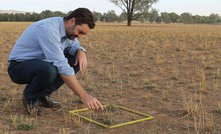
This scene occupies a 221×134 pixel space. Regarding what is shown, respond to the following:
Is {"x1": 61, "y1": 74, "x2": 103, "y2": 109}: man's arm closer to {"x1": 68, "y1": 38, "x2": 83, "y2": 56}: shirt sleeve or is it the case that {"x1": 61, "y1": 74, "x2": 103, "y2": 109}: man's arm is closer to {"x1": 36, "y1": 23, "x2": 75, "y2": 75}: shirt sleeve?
{"x1": 36, "y1": 23, "x2": 75, "y2": 75}: shirt sleeve

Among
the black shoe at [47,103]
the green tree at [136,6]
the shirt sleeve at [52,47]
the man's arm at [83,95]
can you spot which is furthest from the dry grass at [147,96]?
the green tree at [136,6]

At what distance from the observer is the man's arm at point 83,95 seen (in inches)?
123

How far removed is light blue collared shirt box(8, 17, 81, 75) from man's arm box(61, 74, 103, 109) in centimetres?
9

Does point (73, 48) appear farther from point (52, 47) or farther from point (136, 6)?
point (136, 6)

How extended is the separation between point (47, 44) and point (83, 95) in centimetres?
81

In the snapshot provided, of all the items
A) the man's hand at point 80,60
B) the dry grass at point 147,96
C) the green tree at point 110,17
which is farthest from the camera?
the green tree at point 110,17

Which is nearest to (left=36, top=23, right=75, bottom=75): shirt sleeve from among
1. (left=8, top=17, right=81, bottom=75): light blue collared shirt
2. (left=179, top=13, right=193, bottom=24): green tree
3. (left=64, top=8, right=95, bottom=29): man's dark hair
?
(left=8, top=17, right=81, bottom=75): light blue collared shirt

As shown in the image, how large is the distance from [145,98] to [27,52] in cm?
208

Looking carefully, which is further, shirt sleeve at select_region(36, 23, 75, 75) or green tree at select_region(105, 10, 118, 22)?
green tree at select_region(105, 10, 118, 22)

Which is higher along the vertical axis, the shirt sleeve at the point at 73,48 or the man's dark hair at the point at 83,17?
the man's dark hair at the point at 83,17

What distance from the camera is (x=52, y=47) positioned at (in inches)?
146

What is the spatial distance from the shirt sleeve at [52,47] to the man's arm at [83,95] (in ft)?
0.58

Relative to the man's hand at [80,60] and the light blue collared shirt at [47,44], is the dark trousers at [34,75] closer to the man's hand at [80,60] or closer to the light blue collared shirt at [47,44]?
the light blue collared shirt at [47,44]

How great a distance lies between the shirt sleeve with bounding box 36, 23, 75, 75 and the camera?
3.69m
